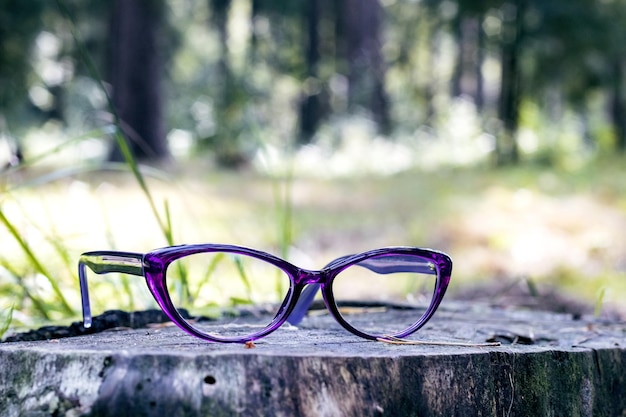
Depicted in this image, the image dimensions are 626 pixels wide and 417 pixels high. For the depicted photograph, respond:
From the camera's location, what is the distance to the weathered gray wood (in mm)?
915

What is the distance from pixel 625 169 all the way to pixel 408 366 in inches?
372

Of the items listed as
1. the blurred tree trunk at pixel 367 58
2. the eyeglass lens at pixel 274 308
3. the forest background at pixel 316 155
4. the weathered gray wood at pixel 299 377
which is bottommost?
the weathered gray wood at pixel 299 377

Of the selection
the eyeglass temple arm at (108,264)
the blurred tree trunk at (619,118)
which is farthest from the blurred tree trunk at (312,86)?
the eyeglass temple arm at (108,264)

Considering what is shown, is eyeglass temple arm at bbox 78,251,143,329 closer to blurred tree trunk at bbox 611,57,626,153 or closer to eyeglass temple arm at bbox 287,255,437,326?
eyeglass temple arm at bbox 287,255,437,326

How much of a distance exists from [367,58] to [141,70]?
605 centimetres

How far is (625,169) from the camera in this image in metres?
9.54

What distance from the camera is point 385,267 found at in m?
1.36

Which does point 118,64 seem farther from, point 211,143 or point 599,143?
point 599,143

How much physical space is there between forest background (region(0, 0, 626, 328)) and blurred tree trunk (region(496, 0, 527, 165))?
3 cm

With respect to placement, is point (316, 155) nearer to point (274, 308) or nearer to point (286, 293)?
point (274, 308)

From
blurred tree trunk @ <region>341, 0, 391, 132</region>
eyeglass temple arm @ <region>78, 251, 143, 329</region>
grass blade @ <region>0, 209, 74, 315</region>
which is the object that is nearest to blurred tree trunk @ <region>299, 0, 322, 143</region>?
blurred tree trunk @ <region>341, 0, 391, 132</region>

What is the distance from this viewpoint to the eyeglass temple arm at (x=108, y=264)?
3.64ft

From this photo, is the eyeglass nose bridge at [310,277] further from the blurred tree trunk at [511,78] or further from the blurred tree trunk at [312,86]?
the blurred tree trunk at [312,86]

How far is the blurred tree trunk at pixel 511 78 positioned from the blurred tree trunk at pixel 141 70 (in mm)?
4669
